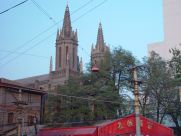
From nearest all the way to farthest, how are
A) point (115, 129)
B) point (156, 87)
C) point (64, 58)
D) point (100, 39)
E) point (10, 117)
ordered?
point (115, 129) → point (10, 117) → point (156, 87) → point (64, 58) → point (100, 39)

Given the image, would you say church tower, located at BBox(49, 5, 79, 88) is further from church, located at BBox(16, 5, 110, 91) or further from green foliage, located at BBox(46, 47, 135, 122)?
green foliage, located at BBox(46, 47, 135, 122)

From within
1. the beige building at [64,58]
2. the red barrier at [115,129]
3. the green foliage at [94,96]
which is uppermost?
the beige building at [64,58]

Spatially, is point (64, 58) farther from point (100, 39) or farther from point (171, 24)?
point (171, 24)

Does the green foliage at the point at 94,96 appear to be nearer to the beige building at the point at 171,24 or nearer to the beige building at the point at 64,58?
the beige building at the point at 171,24

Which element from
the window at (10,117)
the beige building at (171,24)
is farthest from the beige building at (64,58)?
the window at (10,117)

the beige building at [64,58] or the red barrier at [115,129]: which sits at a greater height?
the beige building at [64,58]

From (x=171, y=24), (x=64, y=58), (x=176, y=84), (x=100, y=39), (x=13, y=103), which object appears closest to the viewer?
(x=13, y=103)

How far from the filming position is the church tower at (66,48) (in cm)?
10125

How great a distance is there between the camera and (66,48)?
335 feet

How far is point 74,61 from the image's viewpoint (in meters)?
104

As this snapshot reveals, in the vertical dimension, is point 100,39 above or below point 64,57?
above

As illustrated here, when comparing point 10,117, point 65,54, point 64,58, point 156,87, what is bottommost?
point 10,117

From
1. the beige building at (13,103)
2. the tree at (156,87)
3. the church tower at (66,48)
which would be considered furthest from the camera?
the church tower at (66,48)

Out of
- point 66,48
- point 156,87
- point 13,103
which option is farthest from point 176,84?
point 66,48
